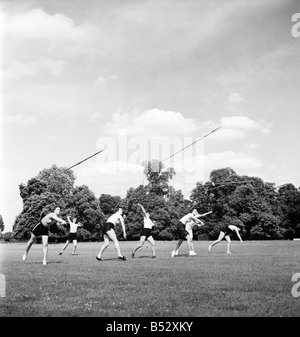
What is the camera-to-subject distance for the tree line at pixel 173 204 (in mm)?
79000

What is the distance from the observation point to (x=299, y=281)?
420 inches

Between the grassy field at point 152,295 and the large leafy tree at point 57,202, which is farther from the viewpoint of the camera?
the large leafy tree at point 57,202

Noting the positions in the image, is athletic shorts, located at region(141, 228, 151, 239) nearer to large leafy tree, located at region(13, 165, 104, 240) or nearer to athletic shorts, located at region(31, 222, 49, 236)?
athletic shorts, located at region(31, 222, 49, 236)

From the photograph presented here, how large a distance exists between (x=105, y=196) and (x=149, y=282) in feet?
365

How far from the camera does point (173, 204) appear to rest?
299ft

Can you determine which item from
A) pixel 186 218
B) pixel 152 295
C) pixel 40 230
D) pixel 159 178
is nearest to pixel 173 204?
pixel 159 178

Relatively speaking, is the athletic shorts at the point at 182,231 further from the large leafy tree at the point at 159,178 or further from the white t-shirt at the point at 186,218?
the large leafy tree at the point at 159,178

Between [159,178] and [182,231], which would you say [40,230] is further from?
[159,178]

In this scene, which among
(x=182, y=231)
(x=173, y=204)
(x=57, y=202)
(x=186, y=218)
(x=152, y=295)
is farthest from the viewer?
(x=173, y=204)

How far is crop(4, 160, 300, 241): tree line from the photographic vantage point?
79000 mm

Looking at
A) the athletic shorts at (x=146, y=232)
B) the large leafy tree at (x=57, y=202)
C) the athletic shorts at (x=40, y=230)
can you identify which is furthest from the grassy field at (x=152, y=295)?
the large leafy tree at (x=57, y=202)

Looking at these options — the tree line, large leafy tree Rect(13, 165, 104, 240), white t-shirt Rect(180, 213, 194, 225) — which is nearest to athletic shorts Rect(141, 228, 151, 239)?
white t-shirt Rect(180, 213, 194, 225)
